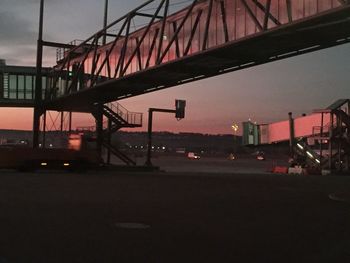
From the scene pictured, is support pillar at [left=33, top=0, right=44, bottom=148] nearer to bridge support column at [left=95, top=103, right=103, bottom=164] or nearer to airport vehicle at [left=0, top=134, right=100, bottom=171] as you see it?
bridge support column at [left=95, top=103, right=103, bottom=164]

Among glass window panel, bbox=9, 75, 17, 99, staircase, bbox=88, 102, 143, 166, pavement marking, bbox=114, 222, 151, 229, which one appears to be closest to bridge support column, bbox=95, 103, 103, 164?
staircase, bbox=88, 102, 143, 166

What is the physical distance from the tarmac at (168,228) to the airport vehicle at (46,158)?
17668mm

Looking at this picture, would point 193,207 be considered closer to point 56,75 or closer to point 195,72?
point 195,72

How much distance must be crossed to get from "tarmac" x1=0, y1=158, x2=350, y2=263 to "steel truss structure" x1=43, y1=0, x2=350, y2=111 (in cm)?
681

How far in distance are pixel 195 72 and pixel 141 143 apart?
12566 cm

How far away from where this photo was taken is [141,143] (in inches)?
6270

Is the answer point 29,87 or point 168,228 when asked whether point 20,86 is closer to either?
point 29,87

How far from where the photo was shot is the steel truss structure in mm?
23359

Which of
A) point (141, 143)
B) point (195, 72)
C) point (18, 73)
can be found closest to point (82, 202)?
point (195, 72)

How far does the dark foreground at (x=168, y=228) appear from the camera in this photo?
10.3 m

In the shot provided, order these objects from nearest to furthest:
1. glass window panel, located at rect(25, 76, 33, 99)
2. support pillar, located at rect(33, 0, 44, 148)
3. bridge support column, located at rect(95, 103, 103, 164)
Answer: bridge support column, located at rect(95, 103, 103, 164) < support pillar, located at rect(33, 0, 44, 148) < glass window panel, located at rect(25, 76, 33, 99)

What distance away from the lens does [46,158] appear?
4009cm

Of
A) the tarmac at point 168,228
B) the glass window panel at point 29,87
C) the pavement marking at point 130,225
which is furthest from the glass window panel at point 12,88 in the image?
the pavement marking at point 130,225

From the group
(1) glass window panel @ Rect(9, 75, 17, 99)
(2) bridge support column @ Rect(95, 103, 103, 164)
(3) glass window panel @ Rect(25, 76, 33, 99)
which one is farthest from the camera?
(3) glass window panel @ Rect(25, 76, 33, 99)
